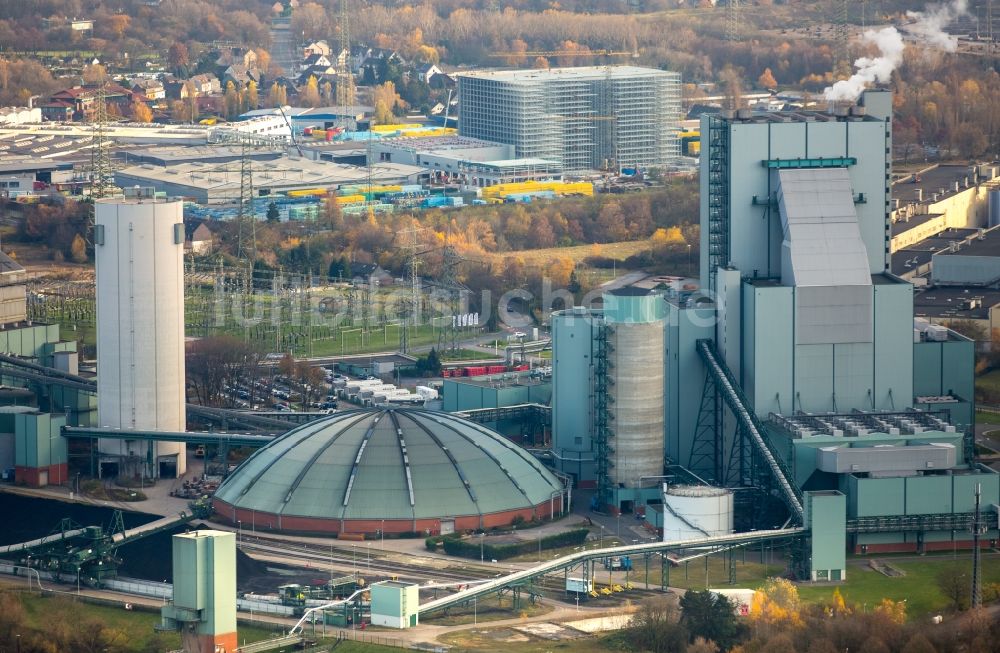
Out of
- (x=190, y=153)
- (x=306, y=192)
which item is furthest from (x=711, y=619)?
(x=190, y=153)

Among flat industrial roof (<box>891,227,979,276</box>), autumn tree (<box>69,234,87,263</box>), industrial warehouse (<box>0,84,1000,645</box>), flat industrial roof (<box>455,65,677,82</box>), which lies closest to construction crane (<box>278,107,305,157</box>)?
flat industrial roof (<box>455,65,677,82</box>)

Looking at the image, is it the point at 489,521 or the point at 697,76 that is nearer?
the point at 489,521

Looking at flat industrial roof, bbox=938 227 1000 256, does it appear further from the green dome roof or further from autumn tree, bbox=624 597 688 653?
autumn tree, bbox=624 597 688 653

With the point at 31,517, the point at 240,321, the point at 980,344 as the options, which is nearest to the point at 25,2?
the point at 240,321

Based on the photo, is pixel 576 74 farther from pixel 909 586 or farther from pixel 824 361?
pixel 909 586

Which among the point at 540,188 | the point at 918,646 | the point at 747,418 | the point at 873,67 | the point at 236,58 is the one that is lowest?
the point at 918,646

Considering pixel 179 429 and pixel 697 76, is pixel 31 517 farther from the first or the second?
pixel 697 76
